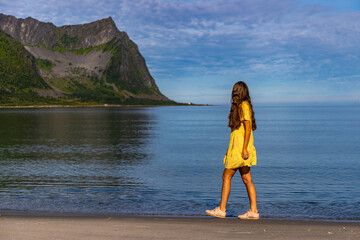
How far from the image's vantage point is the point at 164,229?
362 inches

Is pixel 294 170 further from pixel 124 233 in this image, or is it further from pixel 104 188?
pixel 124 233

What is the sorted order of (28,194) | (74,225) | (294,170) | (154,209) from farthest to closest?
(294,170), (28,194), (154,209), (74,225)

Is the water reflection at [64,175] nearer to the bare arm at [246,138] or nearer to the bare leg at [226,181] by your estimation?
the bare leg at [226,181]

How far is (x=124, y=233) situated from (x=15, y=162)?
795 inches

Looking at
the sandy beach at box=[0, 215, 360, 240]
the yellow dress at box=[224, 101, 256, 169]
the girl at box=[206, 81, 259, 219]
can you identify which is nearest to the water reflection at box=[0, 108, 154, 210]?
the sandy beach at box=[0, 215, 360, 240]

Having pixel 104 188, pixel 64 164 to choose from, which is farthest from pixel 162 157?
pixel 104 188

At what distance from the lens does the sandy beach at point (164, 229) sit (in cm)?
865

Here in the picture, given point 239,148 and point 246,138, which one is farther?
point 239,148

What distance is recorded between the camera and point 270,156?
32688 millimetres

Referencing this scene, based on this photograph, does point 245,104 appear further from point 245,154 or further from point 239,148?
point 245,154

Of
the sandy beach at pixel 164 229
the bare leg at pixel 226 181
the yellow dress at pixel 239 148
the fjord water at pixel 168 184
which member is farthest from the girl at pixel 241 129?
the fjord water at pixel 168 184

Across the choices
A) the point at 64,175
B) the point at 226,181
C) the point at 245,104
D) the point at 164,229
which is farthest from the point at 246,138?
the point at 64,175

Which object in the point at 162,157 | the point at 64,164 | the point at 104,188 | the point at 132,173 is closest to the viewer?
the point at 104,188

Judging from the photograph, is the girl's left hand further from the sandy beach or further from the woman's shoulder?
the sandy beach
